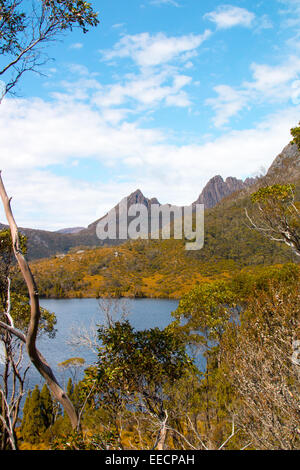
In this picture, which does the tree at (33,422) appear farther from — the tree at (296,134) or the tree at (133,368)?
the tree at (296,134)

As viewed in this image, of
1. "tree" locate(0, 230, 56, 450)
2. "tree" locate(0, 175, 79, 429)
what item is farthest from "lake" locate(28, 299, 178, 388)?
"tree" locate(0, 175, 79, 429)

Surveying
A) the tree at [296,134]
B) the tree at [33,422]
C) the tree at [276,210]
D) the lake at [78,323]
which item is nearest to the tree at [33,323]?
the lake at [78,323]

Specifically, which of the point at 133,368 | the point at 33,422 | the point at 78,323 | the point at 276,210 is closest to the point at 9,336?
the point at 133,368

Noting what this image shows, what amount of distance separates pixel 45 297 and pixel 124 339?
134056mm

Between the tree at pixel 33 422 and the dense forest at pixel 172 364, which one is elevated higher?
the dense forest at pixel 172 364

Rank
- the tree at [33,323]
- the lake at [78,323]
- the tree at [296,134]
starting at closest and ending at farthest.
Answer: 1. the tree at [33,323]
2. the tree at [296,134]
3. the lake at [78,323]

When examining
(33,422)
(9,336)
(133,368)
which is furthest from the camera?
(33,422)

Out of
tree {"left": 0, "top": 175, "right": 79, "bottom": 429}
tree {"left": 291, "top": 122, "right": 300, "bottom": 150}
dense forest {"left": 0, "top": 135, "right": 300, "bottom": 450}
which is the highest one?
tree {"left": 291, "top": 122, "right": 300, "bottom": 150}

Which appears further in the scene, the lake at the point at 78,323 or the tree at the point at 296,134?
the lake at the point at 78,323

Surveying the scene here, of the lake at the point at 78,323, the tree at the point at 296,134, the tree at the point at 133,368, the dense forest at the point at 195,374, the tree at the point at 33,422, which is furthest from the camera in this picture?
the lake at the point at 78,323

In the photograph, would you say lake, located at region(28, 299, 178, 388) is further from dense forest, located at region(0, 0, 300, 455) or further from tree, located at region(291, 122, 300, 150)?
tree, located at region(291, 122, 300, 150)

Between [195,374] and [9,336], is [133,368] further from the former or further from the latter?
[195,374]
